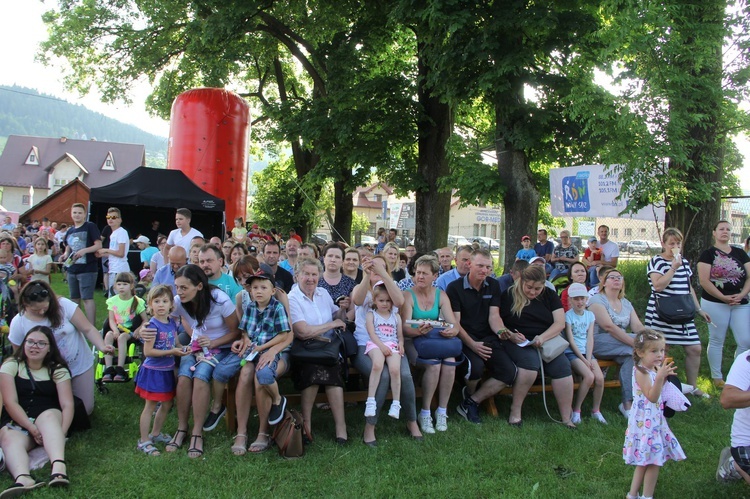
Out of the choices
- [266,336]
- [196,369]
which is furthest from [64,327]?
[266,336]

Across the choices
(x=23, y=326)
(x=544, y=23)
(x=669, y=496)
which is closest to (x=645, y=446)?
(x=669, y=496)

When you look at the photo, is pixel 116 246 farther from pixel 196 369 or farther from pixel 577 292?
pixel 577 292

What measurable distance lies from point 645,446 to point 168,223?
11830 mm

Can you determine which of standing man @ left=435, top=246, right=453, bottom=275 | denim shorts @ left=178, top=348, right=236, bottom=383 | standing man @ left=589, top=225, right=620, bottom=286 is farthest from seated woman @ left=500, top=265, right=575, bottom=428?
standing man @ left=589, top=225, right=620, bottom=286

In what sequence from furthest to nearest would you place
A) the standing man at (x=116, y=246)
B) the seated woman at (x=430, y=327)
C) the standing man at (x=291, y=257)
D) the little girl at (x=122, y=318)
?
the standing man at (x=116, y=246)
the standing man at (x=291, y=257)
the little girl at (x=122, y=318)
the seated woman at (x=430, y=327)

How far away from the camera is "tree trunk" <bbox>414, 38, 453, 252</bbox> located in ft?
39.5

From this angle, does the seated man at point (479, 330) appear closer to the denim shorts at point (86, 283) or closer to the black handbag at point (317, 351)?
the black handbag at point (317, 351)

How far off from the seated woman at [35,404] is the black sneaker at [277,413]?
1.35 metres

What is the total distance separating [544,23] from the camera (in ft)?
26.3

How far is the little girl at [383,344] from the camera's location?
446 cm

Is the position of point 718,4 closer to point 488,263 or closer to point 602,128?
point 602,128

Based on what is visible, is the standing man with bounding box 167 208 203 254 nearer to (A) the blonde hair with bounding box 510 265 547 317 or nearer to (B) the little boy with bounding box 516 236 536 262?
(A) the blonde hair with bounding box 510 265 547 317

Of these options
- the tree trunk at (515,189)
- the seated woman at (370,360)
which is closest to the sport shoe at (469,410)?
the seated woman at (370,360)

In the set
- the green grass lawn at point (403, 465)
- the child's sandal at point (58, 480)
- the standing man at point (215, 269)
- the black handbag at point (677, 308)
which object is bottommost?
the green grass lawn at point (403, 465)
